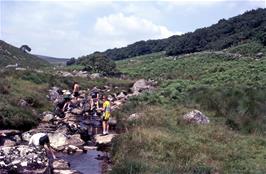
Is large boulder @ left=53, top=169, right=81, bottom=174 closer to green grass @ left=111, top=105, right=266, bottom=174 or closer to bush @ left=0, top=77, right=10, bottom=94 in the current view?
green grass @ left=111, top=105, right=266, bottom=174

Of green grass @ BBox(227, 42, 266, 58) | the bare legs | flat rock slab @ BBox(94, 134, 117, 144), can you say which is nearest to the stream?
flat rock slab @ BBox(94, 134, 117, 144)

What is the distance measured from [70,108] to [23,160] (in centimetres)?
1469

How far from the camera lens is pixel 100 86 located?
49625 mm

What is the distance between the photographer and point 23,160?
1493cm

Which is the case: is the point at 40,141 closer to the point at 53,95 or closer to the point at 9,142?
the point at 9,142

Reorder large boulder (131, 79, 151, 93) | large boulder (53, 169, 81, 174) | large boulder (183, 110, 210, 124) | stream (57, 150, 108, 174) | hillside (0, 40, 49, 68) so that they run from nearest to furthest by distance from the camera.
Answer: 1. large boulder (53, 169, 81, 174)
2. stream (57, 150, 108, 174)
3. large boulder (183, 110, 210, 124)
4. large boulder (131, 79, 151, 93)
5. hillside (0, 40, 49, 68)

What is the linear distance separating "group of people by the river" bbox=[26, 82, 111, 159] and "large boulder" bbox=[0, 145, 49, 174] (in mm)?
1343

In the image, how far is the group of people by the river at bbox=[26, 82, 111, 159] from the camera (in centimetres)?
1724

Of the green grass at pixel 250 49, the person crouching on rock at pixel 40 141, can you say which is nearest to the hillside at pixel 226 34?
the green grass at pixel 250 49

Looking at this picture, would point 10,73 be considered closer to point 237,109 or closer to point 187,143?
point 237,109

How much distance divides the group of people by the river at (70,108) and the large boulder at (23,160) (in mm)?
1343

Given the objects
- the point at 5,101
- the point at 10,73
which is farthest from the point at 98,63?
the point at 5,101

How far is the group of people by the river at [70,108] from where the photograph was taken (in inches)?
679

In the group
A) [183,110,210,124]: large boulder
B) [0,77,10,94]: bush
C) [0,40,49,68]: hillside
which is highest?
[0,40,49,68]: hillside
